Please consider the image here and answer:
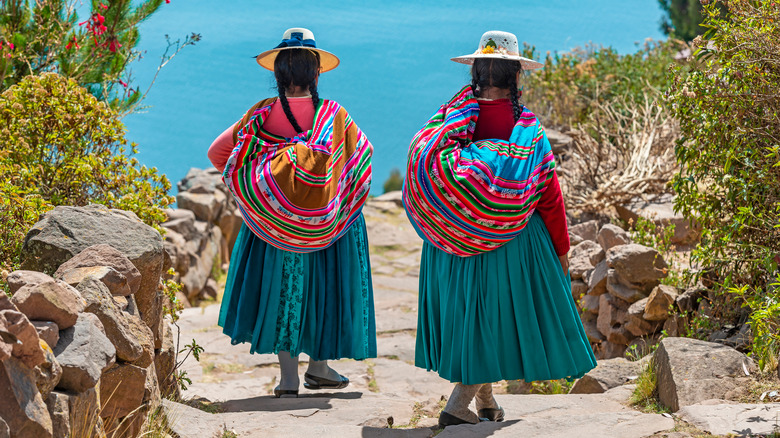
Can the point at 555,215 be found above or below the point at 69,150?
below

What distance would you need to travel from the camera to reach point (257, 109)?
12.6ft

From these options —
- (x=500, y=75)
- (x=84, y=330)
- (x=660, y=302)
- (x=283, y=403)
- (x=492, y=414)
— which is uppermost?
(x=500, y=75)

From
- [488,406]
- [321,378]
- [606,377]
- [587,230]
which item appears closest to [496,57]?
[488,406]

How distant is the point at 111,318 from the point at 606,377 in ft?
8.47

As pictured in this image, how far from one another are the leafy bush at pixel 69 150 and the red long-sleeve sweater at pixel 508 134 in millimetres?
1941

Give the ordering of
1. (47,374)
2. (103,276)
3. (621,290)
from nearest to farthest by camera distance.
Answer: (47,374)
(103,276)
(621,290)

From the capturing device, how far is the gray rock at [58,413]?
213 cm

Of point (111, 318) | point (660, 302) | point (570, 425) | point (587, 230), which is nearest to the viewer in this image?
point (111, 318)

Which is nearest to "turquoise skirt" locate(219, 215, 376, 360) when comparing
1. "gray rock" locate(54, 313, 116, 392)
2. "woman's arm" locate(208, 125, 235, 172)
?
"woman's arm" locate(208, 125, 235, 172)

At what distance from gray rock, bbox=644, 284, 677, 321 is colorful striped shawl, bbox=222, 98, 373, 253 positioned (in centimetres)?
200

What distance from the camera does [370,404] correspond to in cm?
379

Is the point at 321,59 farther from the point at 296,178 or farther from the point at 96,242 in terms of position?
the point at 96,242

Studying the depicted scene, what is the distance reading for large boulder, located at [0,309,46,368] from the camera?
1.98 meters

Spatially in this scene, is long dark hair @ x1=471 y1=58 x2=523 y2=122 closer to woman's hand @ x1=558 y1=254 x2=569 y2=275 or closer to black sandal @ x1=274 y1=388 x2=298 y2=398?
woman's hand @ x1=558 y1=254 x2=569 y2=275
